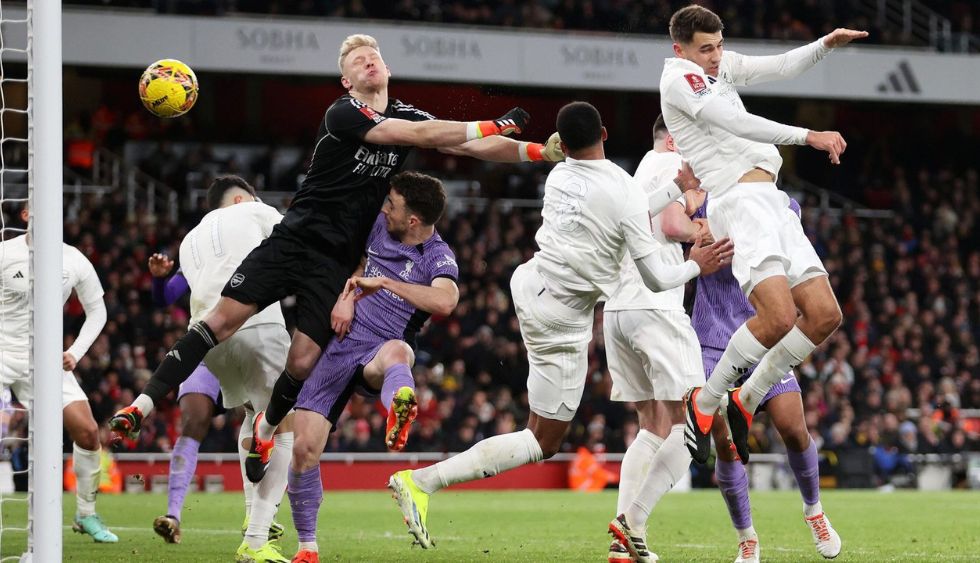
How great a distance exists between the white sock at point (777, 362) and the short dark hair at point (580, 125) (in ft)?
4.47

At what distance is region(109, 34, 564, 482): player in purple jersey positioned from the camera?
6.64 metres

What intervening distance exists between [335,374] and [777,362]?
2228 millimetres

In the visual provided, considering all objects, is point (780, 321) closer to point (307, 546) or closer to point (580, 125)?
point (580, 125)

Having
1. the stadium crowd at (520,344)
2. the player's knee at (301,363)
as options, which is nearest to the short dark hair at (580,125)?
the player's knee at (301,363)

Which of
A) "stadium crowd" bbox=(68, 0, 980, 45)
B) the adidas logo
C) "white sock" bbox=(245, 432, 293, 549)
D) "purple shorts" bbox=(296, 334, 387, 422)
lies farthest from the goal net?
the adidas logo

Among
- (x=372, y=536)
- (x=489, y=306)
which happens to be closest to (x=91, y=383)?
(x=489, y=306)

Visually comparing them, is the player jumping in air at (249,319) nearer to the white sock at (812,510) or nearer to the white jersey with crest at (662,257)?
the white jersey with crest at (662,257)

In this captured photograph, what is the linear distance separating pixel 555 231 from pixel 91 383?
41.8ft

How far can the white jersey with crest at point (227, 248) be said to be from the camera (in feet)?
26.7

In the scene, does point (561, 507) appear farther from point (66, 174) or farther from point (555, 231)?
point (66, 174)

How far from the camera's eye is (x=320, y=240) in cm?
679

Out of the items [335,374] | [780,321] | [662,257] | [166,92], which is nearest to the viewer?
[780,321]

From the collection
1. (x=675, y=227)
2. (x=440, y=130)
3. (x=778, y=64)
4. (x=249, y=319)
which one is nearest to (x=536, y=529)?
(x=249, y=319)

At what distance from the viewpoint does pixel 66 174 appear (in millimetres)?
23516
